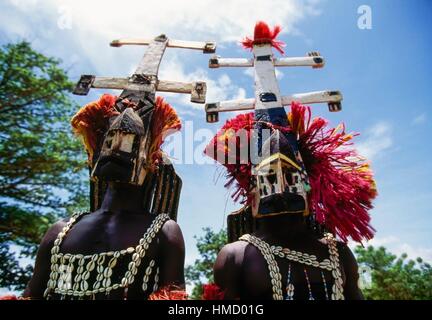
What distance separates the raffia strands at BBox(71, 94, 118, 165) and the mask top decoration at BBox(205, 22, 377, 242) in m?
0.83

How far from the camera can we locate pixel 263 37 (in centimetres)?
324

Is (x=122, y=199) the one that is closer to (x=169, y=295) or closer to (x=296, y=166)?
(x=169, y=295)

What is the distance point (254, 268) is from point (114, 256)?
861 mm

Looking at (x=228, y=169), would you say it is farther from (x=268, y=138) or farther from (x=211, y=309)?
(x=211, y=309)

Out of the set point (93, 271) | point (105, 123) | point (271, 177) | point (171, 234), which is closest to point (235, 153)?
point (271, 177)

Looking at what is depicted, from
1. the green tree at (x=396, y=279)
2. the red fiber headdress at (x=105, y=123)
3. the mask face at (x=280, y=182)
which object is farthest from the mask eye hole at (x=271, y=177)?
the green tree at (x=396, y=279)

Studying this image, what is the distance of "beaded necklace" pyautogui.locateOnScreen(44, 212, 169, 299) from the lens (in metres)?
2.10

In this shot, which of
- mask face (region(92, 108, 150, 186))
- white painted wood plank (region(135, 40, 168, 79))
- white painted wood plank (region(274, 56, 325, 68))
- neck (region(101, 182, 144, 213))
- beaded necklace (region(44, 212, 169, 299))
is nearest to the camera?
beaded necklace (region(44, 212, 169, 299))

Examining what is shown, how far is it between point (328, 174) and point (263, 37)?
144 cm

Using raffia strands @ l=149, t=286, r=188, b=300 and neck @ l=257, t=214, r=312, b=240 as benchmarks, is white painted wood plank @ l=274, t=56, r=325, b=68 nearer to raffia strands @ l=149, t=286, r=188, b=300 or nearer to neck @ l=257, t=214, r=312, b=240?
neck @ l=257, t=214, r=312, b=240

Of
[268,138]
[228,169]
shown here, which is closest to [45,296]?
[228,169]

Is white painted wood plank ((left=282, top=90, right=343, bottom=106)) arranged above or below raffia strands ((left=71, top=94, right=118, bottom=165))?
above

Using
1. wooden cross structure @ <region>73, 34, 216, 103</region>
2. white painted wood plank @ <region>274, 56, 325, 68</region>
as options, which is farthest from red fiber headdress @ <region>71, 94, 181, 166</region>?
white painted wood plank @ <region>274, 56, 325, 68</region>

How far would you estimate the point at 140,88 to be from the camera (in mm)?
2861
